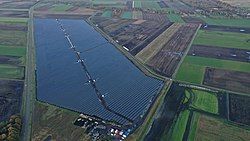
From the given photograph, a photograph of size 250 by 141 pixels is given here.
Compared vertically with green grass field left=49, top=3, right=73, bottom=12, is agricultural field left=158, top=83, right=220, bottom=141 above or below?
below

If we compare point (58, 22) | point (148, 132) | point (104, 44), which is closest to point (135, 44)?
point (104, 44)

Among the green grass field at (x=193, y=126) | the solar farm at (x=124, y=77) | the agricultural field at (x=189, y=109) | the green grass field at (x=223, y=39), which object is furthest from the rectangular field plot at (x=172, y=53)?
the green grass field at (x=193, y=126)

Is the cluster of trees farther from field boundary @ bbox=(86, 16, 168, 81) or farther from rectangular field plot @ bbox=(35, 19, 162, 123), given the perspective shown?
field boundary @ bbox=(86, 16, 168, 81)

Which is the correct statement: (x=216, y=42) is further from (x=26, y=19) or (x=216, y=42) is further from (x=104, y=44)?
(x=26, y=19)

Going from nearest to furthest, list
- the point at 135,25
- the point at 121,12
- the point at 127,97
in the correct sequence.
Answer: the point at 127,97 < the point at 135,25 < the point at 121,12

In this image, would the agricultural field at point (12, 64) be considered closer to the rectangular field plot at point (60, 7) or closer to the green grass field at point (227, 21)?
the rectangular field plot at point (60, 7)

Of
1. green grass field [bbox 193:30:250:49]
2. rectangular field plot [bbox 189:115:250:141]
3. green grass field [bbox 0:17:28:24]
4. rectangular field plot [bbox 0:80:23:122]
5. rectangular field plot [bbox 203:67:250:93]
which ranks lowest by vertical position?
rectangular field plot [bbox 189:115:250:141]

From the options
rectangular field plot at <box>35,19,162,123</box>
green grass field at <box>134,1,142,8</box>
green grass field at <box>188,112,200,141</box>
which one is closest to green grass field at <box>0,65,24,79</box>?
rectangular field plot at <box>35,19,162,123</box>
